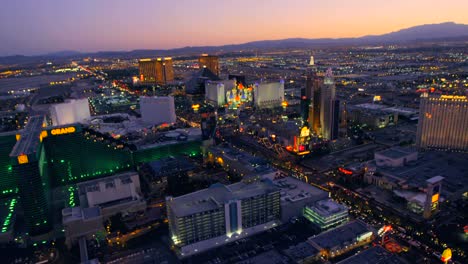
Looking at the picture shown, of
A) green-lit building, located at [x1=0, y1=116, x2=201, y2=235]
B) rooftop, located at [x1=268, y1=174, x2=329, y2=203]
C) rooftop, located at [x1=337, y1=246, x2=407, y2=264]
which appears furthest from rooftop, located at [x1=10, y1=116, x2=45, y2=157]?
rooftop, located at [x1=337, y1=246, x2=407, y2=264]

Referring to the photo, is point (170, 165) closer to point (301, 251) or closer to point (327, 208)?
point (327, 208)

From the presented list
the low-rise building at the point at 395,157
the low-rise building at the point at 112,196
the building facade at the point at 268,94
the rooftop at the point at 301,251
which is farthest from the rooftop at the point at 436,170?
the building facade at the point at 268,94

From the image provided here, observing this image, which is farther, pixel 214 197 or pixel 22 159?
pixel 214 197

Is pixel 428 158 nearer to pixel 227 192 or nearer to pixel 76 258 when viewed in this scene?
pixel 227 192

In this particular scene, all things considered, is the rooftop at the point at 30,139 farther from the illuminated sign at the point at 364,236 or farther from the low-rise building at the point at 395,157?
the low-rise building at the point at 395,157

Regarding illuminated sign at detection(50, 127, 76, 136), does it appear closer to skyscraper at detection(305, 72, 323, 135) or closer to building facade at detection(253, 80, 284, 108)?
skyscraper at detection(305, 72, 323, 135)

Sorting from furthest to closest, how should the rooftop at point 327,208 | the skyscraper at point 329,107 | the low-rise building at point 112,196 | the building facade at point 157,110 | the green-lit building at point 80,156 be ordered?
the building facade at point 157,110
the skyscraper at point 329,107
the green-lit building at point 80,156
the low-rise building at point 112,196
the rooftop at point 327,208

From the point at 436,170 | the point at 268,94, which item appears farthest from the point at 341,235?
the point at 268,94
